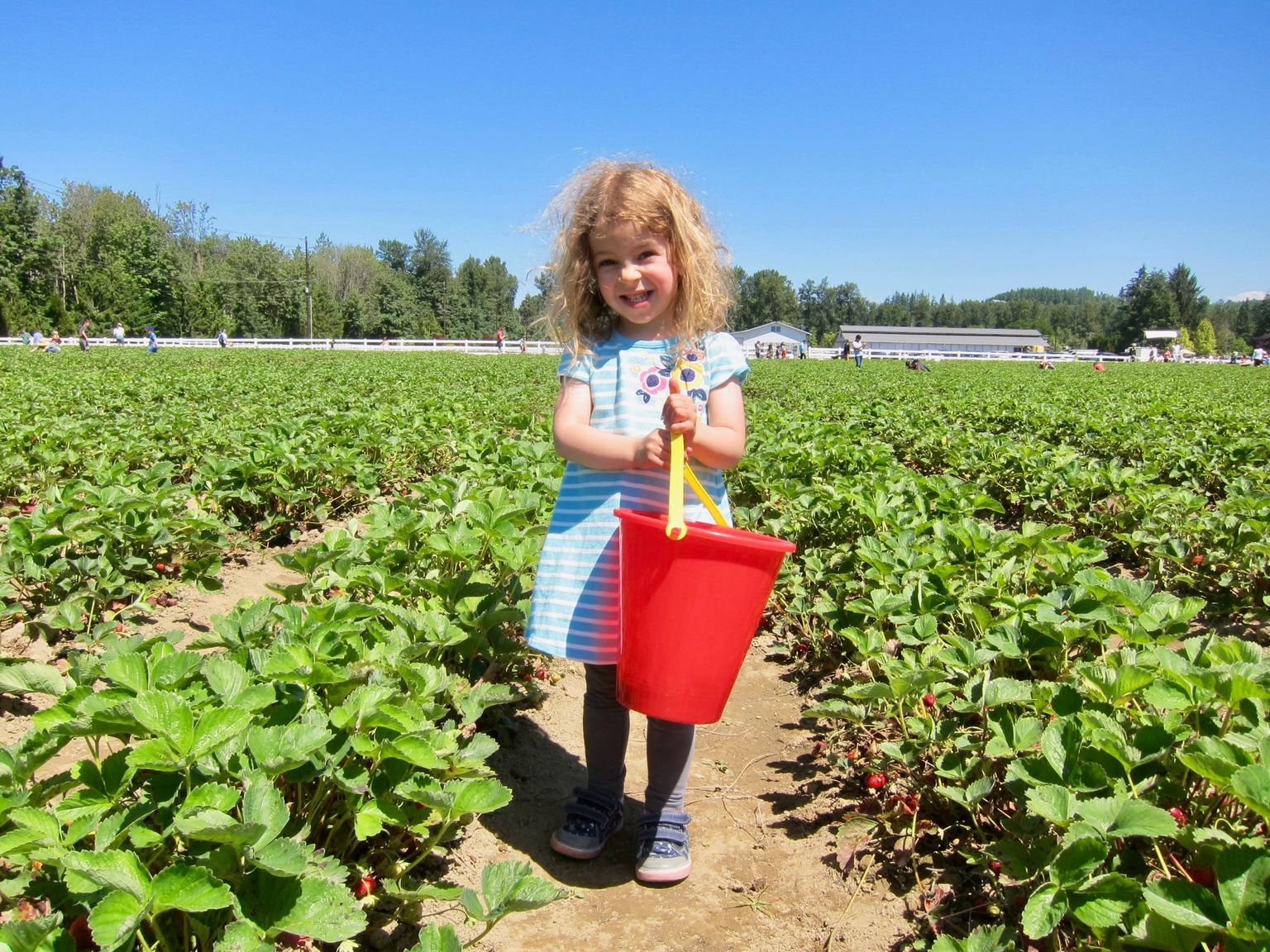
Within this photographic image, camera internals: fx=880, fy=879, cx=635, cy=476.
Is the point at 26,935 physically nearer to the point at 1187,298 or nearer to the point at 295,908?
the point at 295,908

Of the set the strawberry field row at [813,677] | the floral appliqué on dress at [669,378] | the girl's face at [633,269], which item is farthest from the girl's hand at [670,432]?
the strawberry field row at [813,677]

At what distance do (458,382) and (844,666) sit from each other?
1435 centimetres

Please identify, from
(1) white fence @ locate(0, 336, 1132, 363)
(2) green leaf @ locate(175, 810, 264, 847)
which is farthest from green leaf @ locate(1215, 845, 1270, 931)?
(1) white fence @ locate(0, 336, 1132, 363)

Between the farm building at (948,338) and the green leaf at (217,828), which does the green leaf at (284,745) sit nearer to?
the green leaf at (217,828)

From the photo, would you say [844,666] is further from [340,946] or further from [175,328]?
[175,328]

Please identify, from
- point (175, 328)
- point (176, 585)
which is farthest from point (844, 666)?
point (175, 328)

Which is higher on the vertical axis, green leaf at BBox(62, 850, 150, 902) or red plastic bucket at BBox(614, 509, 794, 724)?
red plastic bucket at BBox(614, 509, 794, 724)

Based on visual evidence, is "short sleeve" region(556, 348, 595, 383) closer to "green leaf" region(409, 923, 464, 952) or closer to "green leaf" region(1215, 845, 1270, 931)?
"green leaf" region(409, 923, 464, 952)

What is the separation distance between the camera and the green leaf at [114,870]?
118 cm

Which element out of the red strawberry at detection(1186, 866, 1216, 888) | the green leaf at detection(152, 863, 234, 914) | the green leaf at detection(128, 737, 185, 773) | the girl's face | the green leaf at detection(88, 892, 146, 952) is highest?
the girl's face

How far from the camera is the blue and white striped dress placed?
7.02 feet

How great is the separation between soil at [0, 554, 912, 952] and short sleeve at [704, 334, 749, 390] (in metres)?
1.23

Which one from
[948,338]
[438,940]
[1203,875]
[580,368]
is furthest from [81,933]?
[948,338]

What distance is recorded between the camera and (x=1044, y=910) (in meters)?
1.40
